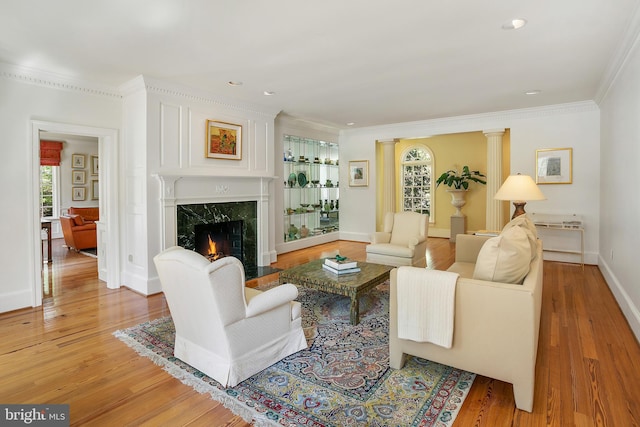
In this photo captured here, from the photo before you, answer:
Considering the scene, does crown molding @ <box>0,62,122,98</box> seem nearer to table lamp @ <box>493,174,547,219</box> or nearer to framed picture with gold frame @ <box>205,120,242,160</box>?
framed picture with gold frame @ <box>205,120,242,160</box>

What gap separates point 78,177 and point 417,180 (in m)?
8.58

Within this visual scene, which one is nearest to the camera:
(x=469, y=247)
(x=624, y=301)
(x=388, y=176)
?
(x=624, y=301)

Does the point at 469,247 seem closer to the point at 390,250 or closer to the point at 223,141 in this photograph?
the point at 390,250

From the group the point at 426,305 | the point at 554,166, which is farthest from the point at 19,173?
the point at 554,166

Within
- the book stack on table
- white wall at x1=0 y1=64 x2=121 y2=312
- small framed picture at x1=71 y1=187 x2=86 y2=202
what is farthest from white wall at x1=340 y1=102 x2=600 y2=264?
small framed picture at x1=71 y1=187 x2=86 y2=202

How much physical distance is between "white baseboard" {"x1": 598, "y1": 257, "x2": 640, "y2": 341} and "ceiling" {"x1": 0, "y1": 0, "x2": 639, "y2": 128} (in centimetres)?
238

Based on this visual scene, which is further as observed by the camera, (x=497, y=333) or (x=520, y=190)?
(x=520, y=190)

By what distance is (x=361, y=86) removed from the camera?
4.73 m

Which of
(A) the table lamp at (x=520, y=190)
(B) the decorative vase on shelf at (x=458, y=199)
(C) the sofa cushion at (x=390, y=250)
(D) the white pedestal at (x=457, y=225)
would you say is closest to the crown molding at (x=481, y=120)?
(B) the decorative vase on shelf at (x=458, y=199)

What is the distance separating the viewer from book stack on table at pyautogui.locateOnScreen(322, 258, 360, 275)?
12.3ft

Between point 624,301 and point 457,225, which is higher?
point 457,225

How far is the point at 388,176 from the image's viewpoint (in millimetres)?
8102

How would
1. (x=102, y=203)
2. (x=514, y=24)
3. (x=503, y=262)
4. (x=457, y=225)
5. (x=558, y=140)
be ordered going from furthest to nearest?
1. (x=457, y=225)
2. (x=558, y=140)
3. (x=102, y=203)
4. (x=514, y=24)
5. (x=503, y=262)

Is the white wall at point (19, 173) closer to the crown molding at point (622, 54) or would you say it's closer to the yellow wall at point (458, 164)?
the crown molding at point (622, 54)
